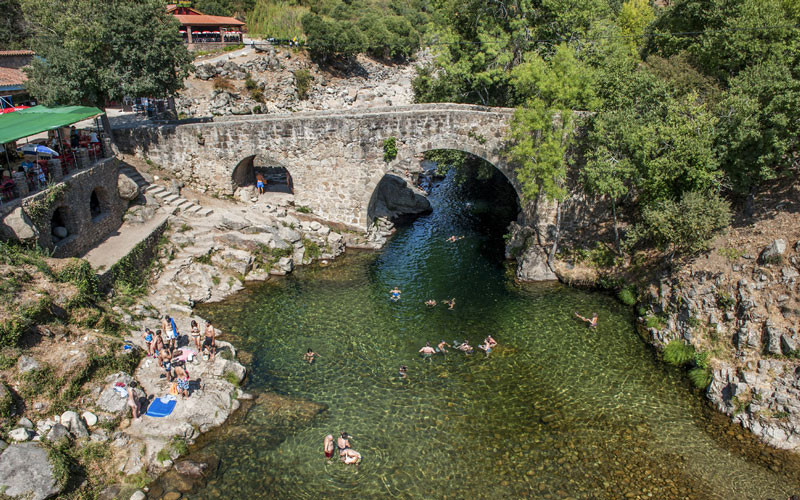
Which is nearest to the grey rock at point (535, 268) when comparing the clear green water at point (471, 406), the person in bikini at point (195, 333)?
the clear green water at point (471, 406)

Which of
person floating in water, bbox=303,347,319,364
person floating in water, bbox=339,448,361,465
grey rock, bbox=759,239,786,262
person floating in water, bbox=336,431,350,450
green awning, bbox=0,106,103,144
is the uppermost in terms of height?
green awning, bbox=0,106,103,144

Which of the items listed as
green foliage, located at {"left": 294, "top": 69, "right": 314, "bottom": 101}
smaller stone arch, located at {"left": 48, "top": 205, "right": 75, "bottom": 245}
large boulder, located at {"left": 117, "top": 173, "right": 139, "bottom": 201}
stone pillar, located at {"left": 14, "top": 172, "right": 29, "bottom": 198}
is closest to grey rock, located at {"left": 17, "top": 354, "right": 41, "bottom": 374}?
smaller stone arch, located at {"left": 48, "top": 205, "right": 75, "bottom": 245}

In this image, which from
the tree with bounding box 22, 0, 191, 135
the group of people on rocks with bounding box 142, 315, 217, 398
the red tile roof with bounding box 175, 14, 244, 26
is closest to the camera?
the group of people on rocks with bounding box 142, 315, 217, 398

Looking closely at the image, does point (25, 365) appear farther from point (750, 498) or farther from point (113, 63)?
point (750, 498)

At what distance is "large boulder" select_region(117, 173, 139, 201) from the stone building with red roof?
3356 cm

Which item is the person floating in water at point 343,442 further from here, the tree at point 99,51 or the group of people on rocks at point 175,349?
the tree at point 99,51

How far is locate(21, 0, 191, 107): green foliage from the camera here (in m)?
29.8

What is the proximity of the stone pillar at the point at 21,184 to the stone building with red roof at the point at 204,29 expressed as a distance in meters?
40.3

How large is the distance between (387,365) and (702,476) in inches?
474

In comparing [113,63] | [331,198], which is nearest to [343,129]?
[331,198]

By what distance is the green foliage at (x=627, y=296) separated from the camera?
Answer: 26.0 m

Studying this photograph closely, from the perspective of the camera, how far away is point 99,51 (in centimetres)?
3103

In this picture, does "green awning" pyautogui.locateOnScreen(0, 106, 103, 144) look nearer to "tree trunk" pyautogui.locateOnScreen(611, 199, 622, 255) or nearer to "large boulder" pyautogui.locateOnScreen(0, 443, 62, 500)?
"large boulder" pyautogui.locateOnScreen(0, 443, 62, 500)

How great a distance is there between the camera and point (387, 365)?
22.2 meters
